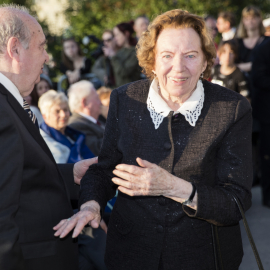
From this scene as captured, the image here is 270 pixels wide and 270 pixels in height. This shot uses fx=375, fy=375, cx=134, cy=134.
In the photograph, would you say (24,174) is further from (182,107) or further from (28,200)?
(182,107)

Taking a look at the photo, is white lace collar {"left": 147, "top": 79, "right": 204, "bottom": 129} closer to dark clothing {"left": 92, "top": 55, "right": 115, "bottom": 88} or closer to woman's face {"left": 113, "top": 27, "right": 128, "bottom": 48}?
woman's face {"left": 113, "top": 27, "right": 128, "bottom": 48}

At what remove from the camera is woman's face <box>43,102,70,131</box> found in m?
4.64

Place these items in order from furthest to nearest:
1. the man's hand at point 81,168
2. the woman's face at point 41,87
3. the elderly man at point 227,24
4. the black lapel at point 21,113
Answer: the elderly man at point 227,24, the woman's face at point 41,87, the man's hand at point 81,168, the black lapel at point 21,113

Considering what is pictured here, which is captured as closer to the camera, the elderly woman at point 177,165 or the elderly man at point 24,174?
the elderly man at point 24,174

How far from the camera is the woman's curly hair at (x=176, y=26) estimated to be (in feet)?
6.81

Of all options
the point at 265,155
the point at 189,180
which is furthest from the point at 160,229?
the point at 265,155

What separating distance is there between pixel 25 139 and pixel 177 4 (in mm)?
15221

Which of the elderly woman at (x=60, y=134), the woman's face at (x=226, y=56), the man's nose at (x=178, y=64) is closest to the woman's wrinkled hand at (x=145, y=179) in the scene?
the man's nose at (x=178, y=64)

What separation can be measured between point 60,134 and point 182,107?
2.63 metres

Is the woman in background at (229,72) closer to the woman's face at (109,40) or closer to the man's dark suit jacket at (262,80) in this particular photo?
the man's dark suit jacket at (262,80)

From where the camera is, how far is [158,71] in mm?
2150

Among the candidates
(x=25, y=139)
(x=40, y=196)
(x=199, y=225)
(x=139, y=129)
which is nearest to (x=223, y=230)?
(x=199, y=225)

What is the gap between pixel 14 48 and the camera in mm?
1913

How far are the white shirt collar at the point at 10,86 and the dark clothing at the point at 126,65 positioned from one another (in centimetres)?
438
